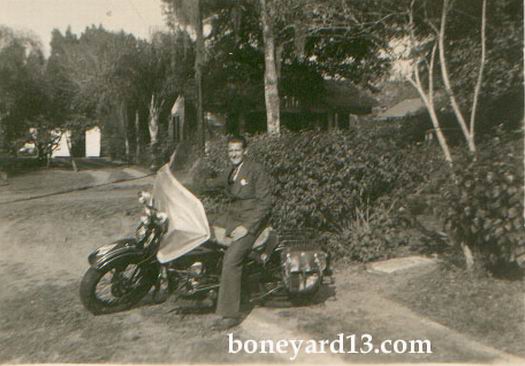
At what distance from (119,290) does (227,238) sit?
108 cm

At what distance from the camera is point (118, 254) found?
15.3 feet

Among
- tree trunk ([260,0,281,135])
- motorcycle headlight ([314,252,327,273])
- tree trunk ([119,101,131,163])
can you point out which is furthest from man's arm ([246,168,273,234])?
tree trunk ([119,101,131,163])

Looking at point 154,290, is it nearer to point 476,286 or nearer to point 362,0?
point 476,286

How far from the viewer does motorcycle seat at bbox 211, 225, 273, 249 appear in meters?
4.74

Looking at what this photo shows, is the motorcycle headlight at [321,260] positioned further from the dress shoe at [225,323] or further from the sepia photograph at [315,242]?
the dress shoe at [225,323]

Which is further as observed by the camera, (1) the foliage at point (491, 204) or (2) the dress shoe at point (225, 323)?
(1) the foliage at point (491, 204)

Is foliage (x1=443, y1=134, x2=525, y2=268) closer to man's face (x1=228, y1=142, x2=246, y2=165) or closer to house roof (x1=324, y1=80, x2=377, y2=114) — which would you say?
man's face (x1=228, y1=142, x2=246, y2=165)

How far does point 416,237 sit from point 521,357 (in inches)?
135

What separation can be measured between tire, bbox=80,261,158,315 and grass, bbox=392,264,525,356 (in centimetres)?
240

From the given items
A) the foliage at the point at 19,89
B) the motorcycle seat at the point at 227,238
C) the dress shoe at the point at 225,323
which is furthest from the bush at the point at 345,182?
the foliage at the point at 19,89

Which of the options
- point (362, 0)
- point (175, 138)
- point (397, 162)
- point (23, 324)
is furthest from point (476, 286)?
point (175, 138)

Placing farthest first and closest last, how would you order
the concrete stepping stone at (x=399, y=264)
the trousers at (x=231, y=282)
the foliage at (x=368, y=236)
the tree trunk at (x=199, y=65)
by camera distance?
the tree trunk at (x=199, y=65) → the foliage at (x=368, y=236) → the concrete stepping stone at (x=399, y=264) → the trousers at (x=231, y=282)

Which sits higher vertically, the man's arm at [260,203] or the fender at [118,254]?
the man's arm at [260,203]

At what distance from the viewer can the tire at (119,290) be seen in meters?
4.73
